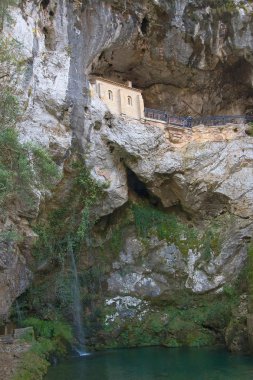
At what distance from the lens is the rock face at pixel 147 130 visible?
78.1ft

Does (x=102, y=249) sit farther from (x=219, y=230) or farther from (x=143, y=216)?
(x=219, y=230)

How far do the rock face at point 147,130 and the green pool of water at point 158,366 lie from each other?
4711 mm

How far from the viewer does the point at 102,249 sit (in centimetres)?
2736

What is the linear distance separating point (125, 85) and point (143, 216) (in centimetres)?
827

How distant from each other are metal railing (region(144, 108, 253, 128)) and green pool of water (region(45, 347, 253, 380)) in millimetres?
14361

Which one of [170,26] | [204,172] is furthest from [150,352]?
[170,26]

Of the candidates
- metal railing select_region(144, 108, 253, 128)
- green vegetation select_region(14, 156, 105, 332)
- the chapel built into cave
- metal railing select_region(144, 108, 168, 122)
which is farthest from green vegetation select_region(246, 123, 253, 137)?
green vegetation select_region(14, 156, 105, 332)

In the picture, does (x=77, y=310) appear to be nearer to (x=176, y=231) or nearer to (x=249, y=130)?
(x=176, y=231)

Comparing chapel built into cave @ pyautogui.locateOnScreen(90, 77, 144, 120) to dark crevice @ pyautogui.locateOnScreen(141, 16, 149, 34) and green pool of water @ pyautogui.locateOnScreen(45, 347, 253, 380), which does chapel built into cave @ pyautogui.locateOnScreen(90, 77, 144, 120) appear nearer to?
dark crevice @ pyautogui.locateOnScreen(141, 16, 149, 34)

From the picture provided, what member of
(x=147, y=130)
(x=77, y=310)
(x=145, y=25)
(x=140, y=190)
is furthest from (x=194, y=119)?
(x=77, y=310)

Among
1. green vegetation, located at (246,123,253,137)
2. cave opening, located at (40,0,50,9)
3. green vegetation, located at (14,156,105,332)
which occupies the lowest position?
green vegetation, located at (14,156,105,332)

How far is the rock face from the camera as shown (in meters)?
23.8

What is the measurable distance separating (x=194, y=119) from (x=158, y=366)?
1843cm

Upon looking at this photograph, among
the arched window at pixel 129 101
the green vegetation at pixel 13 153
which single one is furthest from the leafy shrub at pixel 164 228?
the green vegetation at pixel 13 153
